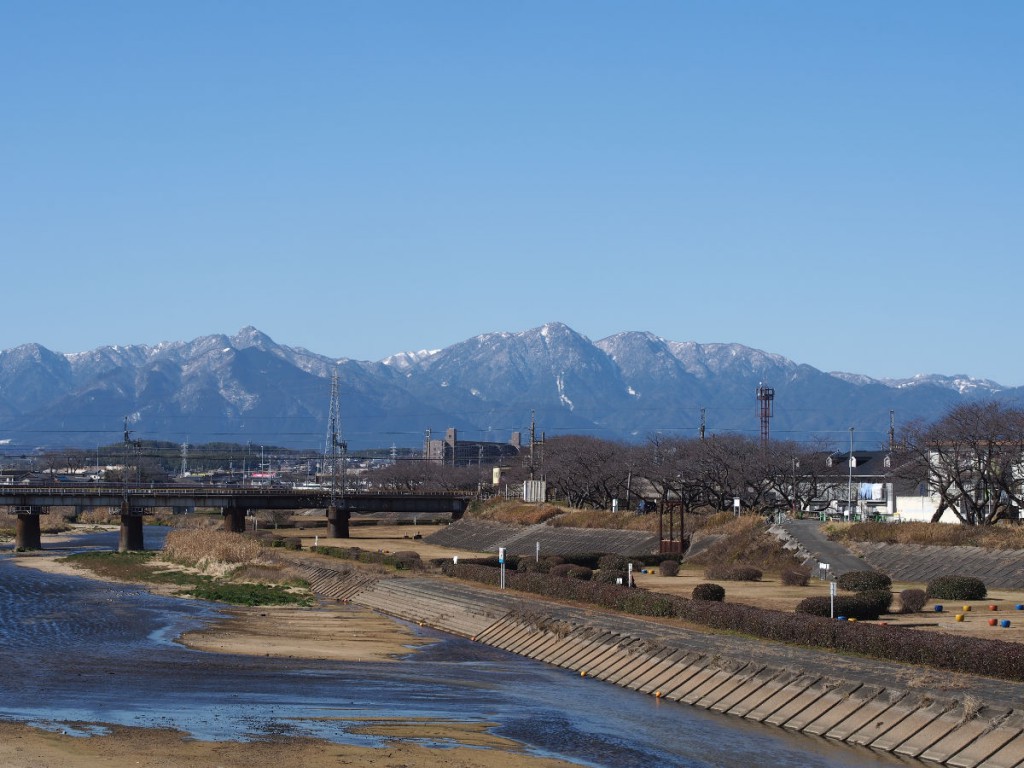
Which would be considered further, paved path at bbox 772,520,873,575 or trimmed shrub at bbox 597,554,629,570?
trimmed shrub at bbox 597,554,629,570

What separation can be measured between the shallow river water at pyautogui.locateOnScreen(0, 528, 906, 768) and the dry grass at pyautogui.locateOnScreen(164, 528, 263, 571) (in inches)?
1526

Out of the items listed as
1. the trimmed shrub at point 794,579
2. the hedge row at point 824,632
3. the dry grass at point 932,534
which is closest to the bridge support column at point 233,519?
the dry grass at point 932,534

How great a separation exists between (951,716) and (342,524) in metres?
126

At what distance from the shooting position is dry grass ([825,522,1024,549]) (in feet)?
251

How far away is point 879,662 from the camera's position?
131ft

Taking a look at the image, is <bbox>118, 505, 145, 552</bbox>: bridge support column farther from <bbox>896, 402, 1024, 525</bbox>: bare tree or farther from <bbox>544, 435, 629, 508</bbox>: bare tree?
<bbox>896, 402, 1024, 525</bbox>: bare tree

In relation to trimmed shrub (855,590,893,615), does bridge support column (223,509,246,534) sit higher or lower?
lower

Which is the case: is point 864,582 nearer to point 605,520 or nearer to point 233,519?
point 605,520

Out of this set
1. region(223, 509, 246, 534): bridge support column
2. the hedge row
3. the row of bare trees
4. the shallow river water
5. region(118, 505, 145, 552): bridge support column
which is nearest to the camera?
the shallow river water

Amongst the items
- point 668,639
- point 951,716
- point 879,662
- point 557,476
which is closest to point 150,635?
point 668,639

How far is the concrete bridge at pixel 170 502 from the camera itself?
131m

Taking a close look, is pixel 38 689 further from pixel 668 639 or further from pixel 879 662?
pixel 879 662

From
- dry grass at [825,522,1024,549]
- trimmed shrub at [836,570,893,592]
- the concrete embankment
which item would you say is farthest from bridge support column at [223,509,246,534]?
trimmed shrub at [836,570,893,592]

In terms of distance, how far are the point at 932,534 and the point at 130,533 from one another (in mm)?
79200
